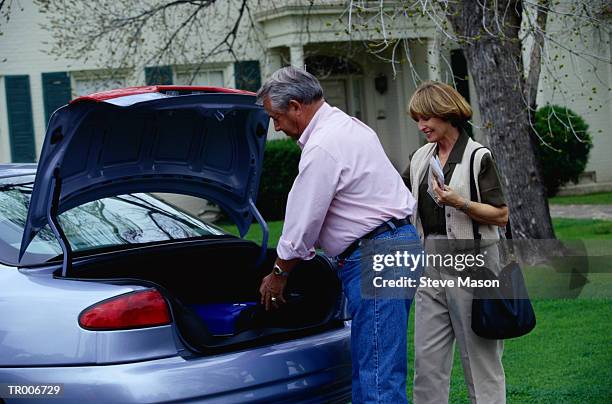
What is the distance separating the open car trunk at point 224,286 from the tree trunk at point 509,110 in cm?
453

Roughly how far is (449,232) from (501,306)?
394 millimetres

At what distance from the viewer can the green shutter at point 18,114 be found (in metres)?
16.4

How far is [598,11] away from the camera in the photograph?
29.7 feet

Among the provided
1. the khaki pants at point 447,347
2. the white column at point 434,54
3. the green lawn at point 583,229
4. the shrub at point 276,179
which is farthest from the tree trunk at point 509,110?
the shrub at point 276,179

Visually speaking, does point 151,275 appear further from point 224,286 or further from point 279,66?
point 279,66

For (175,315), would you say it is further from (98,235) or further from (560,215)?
(560,215)

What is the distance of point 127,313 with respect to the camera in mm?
3842

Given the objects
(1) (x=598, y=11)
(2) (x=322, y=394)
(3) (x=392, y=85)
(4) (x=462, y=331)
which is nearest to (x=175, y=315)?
(2) (x=322, y=394)

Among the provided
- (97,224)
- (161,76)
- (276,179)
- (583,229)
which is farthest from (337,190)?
(276,179)

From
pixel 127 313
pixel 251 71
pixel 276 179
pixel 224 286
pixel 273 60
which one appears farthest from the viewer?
pixel 273 60

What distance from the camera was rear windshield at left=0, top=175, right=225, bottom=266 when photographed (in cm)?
442

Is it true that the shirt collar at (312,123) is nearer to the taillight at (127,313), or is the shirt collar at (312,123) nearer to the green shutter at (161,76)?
the taillight at (127,313)

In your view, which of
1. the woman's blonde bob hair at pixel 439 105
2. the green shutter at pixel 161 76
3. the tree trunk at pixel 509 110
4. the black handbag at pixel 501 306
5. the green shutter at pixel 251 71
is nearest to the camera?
the black handbag at pixel 501 306

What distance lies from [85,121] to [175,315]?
919mm
